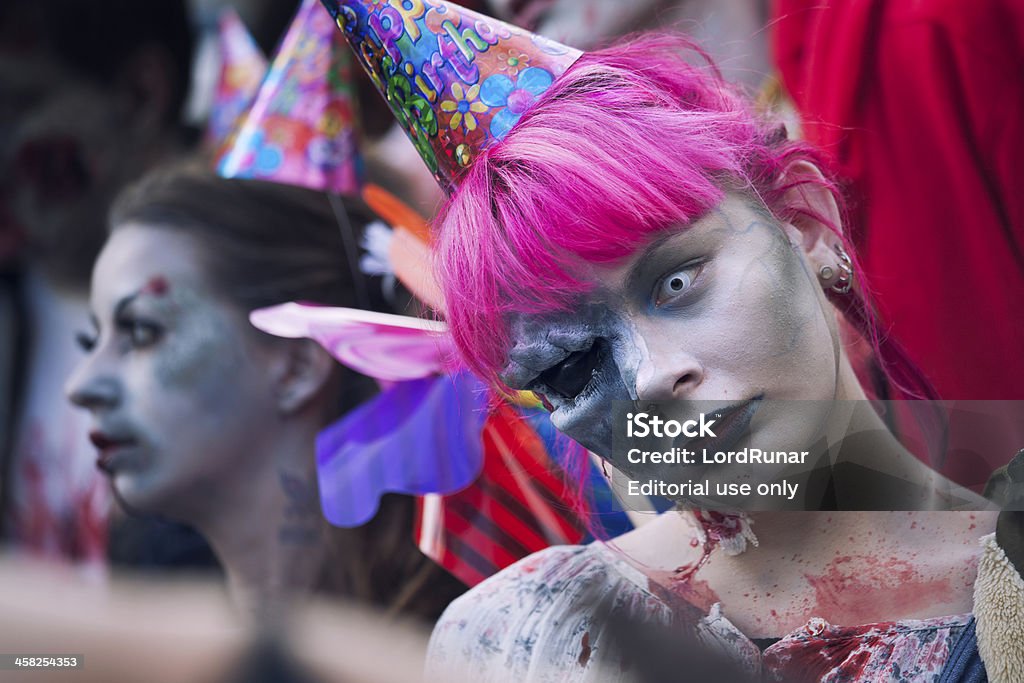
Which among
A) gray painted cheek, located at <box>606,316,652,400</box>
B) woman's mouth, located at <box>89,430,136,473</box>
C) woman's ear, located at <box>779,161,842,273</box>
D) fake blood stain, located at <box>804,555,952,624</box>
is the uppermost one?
woman's ear, located at <box>779,161,842,273</box>

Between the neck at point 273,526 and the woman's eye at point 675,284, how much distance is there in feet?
2.15

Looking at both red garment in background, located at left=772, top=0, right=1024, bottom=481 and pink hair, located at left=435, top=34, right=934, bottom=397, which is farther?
red garment in background, located at left=772, top=0, right=1024, bottom=481

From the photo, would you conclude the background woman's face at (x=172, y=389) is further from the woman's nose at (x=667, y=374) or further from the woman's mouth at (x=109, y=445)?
the woman's nose at (x=667, y=374)

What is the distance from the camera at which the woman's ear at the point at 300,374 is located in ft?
4.57

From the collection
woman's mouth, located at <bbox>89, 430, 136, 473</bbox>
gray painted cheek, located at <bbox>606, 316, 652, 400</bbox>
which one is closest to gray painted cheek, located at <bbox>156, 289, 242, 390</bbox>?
woman's mouth, located at <bbox>89, 430, 136, 473</bbox>

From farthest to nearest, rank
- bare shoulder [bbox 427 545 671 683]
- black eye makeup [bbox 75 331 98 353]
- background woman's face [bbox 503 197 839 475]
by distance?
black eye makeup [bbox 75 331 98 353] → bare shoulder [bbox 427 545 671 683] → background woman's face [bbox 503 197 839 475]

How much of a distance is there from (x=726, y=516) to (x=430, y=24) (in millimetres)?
577

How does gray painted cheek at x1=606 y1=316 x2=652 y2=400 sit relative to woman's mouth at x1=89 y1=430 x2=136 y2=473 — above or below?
above

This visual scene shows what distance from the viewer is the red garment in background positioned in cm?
110

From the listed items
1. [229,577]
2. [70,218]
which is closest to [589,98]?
[229,577]

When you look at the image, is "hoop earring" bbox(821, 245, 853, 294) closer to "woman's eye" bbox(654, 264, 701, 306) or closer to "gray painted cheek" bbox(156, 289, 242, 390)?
"woman's eye" bbox(654, 264, 701, 306)

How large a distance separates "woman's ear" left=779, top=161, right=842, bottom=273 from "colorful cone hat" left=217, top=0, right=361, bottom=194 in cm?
72

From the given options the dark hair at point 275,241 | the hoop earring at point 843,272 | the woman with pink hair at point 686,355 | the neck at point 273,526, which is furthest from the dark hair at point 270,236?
the hoop earring at point 843,272

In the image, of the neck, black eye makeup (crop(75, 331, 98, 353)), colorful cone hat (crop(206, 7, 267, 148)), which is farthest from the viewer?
colorful cone hat (crop(206, 7, 267, 148))
